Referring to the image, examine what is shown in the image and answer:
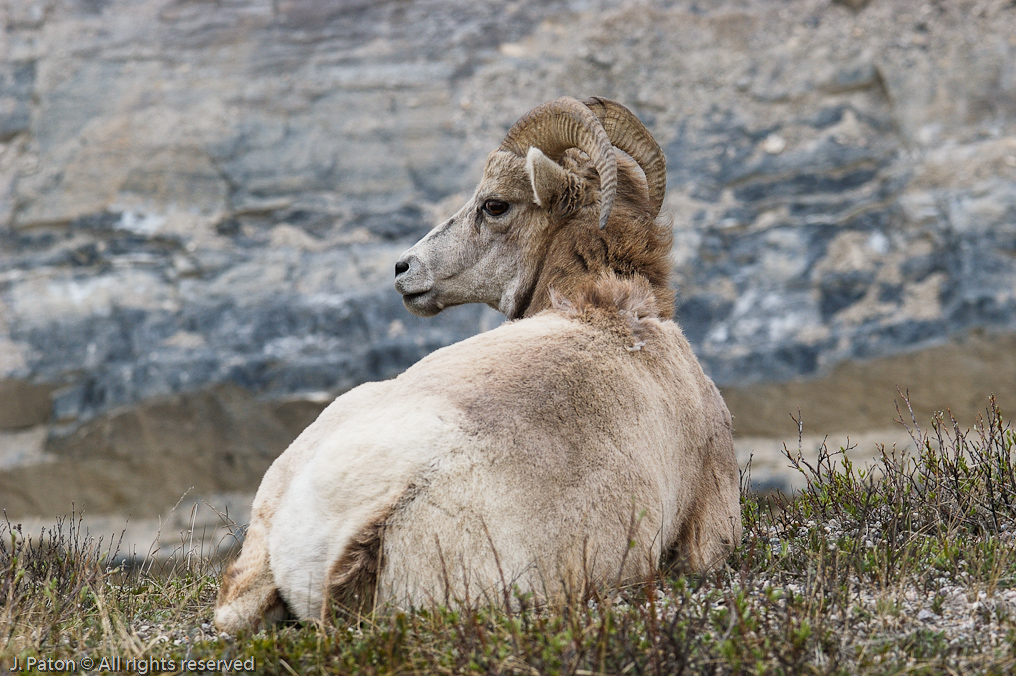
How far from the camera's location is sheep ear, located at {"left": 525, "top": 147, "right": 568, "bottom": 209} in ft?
16.4

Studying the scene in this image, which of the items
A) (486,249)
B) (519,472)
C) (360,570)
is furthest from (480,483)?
(486,249)

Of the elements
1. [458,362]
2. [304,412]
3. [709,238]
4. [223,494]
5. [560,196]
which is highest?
[560,196]

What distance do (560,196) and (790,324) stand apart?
748 cm

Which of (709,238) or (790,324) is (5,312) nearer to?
(709,238)

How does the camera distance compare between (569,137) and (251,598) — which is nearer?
(251,598)

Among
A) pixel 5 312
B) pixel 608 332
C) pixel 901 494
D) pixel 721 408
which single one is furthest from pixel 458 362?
pixel 5 312

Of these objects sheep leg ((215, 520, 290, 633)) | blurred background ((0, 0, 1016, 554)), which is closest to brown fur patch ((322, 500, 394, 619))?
sheep leg ((215, 520, 290, 633))

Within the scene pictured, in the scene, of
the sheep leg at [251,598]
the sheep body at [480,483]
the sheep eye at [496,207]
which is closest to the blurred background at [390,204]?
the sheep eye at [496,207]

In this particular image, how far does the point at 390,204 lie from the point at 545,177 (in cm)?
801

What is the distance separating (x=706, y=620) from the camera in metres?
3.16

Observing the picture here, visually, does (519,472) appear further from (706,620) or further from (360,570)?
(706,620)

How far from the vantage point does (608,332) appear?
4086 millimetres

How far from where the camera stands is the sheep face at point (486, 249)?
533cm

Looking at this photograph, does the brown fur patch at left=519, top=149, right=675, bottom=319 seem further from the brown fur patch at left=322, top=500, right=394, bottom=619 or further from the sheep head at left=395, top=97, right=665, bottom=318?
the brown fur patch at left=322, top=500, right=394, bottom=619
